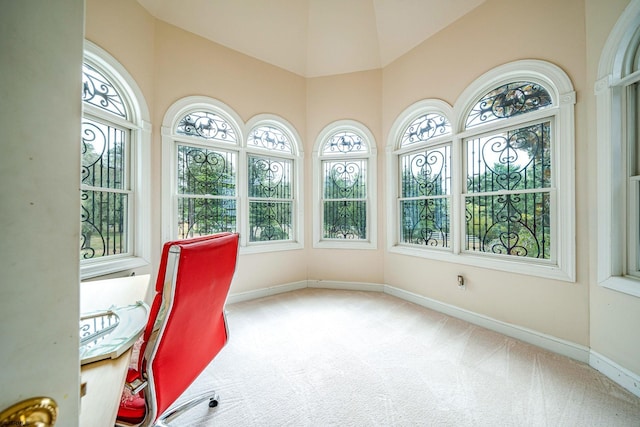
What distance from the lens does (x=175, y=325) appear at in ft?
3.21

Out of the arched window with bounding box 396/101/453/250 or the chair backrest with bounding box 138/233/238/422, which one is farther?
the arched window with bounding box 396/101/453/250

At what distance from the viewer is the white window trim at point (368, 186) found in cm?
360

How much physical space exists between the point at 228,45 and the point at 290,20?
85 centimetres

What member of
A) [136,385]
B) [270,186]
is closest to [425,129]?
[270,186]

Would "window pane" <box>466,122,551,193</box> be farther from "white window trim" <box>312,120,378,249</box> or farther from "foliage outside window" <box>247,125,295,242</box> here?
"foliage outside window" <box>247,125,295,242</box>

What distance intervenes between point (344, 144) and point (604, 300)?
Answer: 3060 millimetres

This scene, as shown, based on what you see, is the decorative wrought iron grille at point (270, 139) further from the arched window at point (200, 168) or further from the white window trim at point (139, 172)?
the white window trim at point (139, 172)

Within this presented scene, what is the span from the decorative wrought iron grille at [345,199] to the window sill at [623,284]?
2381mm

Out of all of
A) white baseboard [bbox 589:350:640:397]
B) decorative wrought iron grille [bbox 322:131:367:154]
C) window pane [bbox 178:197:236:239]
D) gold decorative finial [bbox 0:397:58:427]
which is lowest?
white baseboard [bbox 589:350:640:397]

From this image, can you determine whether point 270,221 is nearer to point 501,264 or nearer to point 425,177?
point 425,177

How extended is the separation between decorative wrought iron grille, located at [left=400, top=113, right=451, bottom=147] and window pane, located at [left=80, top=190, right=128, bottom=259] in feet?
11.1

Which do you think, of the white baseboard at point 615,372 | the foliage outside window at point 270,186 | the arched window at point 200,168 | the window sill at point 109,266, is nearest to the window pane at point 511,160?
the white baseboard at point 615,372

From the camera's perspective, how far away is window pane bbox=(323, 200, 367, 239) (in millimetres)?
3730

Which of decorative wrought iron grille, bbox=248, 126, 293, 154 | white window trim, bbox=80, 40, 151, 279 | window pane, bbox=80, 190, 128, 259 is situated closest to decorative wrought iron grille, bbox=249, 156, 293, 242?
decorative wrought iron grille, bbox=248, 126, 293, 154
